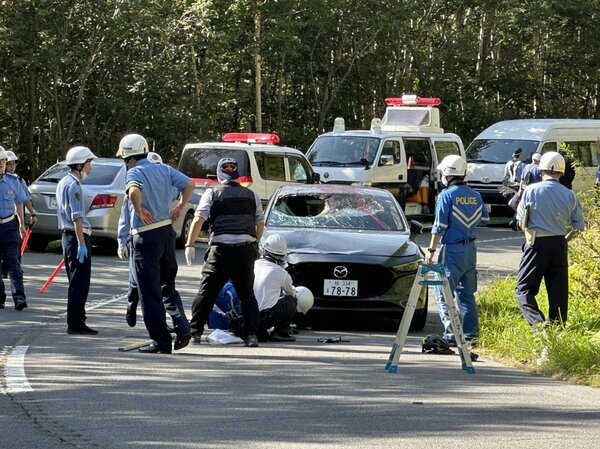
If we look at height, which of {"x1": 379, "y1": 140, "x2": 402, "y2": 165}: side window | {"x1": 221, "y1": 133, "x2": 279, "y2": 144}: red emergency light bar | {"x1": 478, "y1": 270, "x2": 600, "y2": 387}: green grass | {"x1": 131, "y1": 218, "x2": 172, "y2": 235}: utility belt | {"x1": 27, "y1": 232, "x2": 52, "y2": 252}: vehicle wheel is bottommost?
{"x1": 27, "y1": 232, "x2": 52, "y2": 252}: vehicle wheel

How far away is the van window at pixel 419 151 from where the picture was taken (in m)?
29.9

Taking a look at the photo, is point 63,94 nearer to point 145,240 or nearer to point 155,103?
point 155,103

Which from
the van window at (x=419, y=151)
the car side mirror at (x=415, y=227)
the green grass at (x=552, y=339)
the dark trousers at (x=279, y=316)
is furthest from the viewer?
the van window at (x=419, y=151)

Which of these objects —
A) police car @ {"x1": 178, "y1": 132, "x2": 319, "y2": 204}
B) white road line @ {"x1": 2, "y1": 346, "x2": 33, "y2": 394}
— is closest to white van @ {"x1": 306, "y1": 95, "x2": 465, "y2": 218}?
police car @ {"x1": 178, "y1": 132, "x2": 319, "y2": 204}

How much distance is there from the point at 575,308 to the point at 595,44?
116 ft

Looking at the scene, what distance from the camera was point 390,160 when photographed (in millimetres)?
28672

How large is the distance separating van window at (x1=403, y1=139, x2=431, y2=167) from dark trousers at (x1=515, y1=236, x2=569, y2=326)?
17925 mm

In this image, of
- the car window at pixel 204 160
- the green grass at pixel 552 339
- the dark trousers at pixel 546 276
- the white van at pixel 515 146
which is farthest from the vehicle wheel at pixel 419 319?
the white van at pixel 515 146

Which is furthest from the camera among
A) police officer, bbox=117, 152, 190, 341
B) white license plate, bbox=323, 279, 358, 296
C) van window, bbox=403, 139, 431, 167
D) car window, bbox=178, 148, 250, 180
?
van window, bbox=403, 139, 431, 167

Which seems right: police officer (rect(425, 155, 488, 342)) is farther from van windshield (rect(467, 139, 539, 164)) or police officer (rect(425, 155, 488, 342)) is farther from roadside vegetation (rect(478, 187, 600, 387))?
van windshield (rect(467, 139, 539, 164))

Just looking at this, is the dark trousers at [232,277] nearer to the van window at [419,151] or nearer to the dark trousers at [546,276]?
the dark trousers at [546,276]

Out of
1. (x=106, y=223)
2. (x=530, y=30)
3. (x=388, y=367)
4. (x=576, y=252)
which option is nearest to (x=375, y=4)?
(x=530, y=30)

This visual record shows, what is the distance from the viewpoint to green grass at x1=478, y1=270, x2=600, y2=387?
1078 centimetres

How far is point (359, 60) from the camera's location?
44156 millimetres
